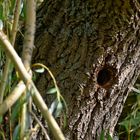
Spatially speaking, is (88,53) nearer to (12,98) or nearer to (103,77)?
(103,77)

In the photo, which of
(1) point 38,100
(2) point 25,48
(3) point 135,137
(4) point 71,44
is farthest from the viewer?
(3) point 135,137

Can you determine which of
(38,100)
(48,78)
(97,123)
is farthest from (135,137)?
(38,100)

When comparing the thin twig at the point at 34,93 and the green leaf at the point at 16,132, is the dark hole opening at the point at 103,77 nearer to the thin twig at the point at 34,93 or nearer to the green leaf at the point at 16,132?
the green leaf at the point at 16,132

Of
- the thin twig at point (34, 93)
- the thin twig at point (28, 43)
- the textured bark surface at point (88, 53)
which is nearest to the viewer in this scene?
the thin twig at point (34, 93)

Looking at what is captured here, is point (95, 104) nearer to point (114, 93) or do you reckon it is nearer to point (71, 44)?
point (114, 93)

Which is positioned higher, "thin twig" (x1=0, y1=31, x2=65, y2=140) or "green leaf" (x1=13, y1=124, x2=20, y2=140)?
"thin twig" (x1=0, y1=31, x2=65, y2=140)

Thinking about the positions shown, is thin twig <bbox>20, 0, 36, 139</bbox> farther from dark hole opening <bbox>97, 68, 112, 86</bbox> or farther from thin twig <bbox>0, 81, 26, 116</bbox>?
dark hole opening <bbox>97, 68, 112, 86</bbox>

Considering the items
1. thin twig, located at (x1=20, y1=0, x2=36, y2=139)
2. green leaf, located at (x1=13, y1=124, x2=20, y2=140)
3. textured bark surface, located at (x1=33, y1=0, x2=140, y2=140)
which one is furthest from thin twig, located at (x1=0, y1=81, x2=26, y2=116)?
textured bark surface, located at (x1=33, y1=0, x2=140, y2=140)

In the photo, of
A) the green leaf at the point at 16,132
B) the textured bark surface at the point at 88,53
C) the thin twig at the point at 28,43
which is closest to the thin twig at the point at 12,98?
the thin twig at the point at 28,43
